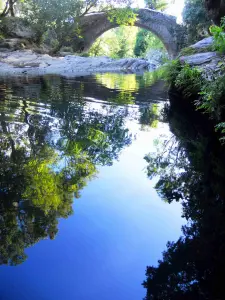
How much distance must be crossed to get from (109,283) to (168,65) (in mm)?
7764

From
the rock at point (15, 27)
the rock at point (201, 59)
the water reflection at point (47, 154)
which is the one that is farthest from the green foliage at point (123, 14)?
the water reflection at point (47, 154)

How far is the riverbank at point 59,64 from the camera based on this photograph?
16.5m

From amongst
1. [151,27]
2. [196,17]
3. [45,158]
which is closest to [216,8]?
[45,158]

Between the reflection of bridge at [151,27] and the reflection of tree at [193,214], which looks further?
the reflection of bridge at [151,27]

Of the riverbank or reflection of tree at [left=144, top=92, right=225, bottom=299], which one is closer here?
reflection of tree at [left=144, top=92, right=225, bottom=299]

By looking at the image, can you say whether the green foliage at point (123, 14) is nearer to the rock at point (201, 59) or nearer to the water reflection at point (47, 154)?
the rock at point (201, 59)

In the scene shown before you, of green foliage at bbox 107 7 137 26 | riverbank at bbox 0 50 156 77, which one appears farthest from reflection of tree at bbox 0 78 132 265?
green foliage at bbox 107 7 137 26

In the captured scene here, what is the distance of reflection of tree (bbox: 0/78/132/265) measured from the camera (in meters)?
2.15

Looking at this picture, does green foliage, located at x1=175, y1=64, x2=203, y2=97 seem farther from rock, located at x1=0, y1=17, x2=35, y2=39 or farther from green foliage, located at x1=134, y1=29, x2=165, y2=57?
green foliage, located at x1=134, y1=29, x2=165, y2=57

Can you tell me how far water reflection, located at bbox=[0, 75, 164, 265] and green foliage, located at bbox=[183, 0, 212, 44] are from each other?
2004 centimetres

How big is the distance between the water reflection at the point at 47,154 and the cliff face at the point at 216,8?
6008 mm

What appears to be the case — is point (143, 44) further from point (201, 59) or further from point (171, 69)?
point (201, 59)

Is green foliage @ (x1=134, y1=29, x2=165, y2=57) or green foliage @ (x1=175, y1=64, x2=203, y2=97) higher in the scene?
green foliage @ (x1=134, y1=29, x2=165, y2=57)

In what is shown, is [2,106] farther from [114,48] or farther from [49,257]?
[114,48]
